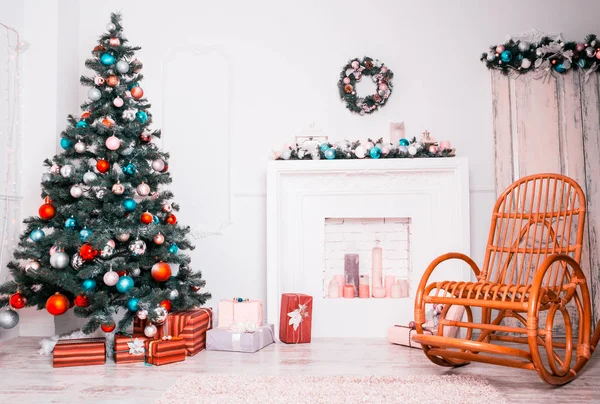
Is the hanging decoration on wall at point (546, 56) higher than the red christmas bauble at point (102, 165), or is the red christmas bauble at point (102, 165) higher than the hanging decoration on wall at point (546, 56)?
the hanging decoration on wall at point (546, 56)

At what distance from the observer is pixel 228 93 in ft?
15.1

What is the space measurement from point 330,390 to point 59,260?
1786 mm

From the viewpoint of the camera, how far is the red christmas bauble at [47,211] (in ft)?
11.6

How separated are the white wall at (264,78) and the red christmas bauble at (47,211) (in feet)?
3.52

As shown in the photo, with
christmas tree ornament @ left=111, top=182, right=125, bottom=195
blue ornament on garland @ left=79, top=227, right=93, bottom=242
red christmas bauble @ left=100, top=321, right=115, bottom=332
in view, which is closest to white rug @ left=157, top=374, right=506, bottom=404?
red christmas bauble @ left=100, top=321, right=115, bottom=332

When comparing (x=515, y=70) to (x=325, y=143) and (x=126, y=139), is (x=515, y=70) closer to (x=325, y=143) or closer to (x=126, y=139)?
(x=325, y=143)

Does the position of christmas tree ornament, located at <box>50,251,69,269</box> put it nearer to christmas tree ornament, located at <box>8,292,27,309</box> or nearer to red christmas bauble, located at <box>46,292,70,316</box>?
red christmas bauble, located at <box>46,292,70,316</box>

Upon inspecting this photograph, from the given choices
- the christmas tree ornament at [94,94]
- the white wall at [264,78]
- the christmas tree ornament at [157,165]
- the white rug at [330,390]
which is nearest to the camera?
the white rug at [330,390]

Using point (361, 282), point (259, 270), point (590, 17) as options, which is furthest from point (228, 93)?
point (590, 17)

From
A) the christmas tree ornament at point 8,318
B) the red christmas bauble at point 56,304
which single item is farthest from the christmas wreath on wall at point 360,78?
the christmas tree ornament at point 8,318

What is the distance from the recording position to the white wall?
14.5 feet

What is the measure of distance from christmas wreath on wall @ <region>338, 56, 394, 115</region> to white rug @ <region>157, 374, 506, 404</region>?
2309 millimetres

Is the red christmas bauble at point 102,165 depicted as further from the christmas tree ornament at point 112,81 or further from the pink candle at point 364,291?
the pink candle at point 364,291

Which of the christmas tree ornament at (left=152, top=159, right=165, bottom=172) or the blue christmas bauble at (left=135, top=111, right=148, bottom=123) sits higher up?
the blue christmas bauble at (left=135, top=111, right=148, bottom=123)
